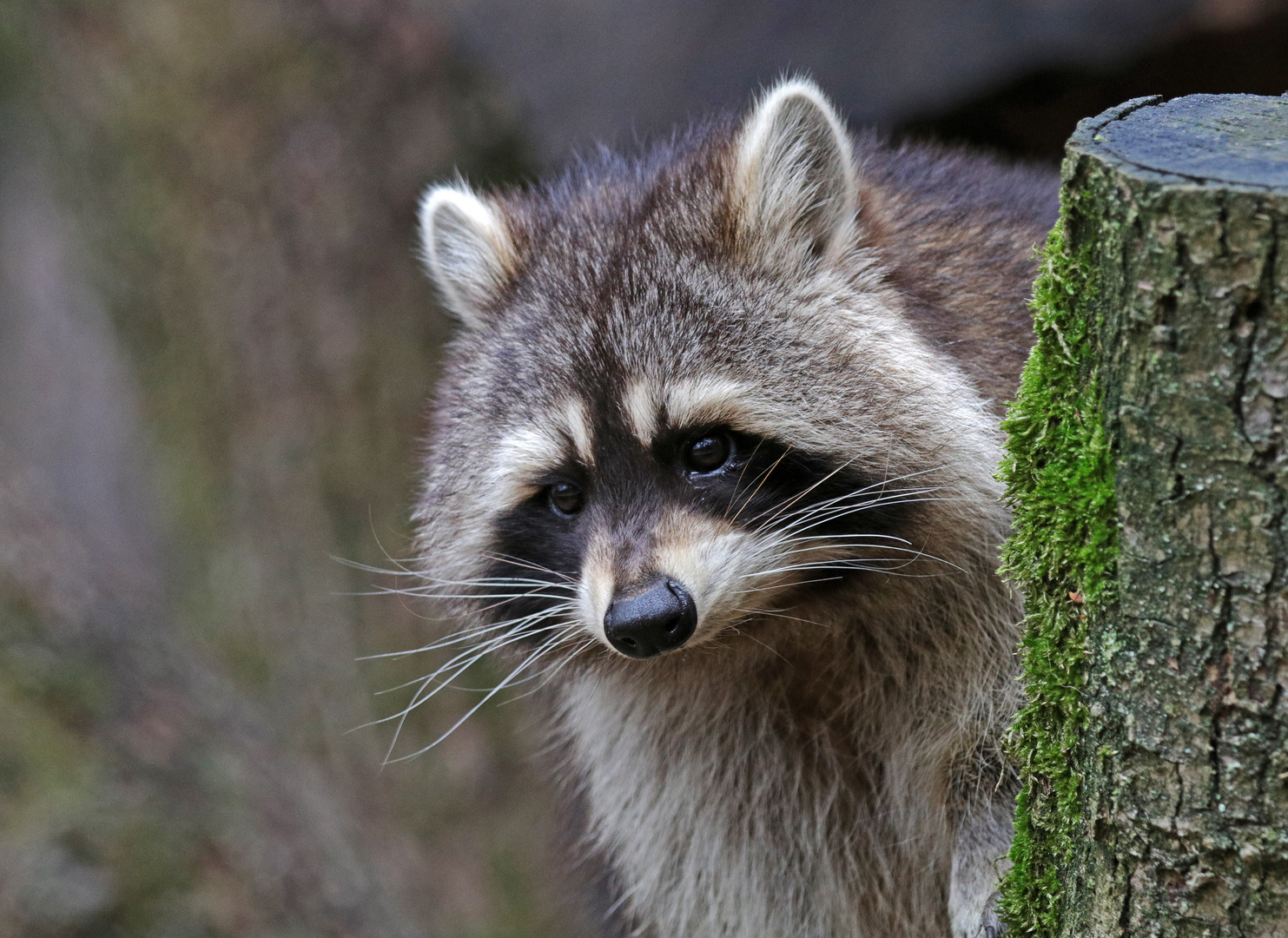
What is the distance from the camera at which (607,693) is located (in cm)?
334

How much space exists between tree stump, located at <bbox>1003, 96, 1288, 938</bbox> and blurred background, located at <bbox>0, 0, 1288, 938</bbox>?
7.75 feet

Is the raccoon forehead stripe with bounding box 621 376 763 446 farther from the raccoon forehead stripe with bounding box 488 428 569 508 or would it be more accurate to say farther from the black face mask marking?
the raccoon forehead stripe with bounding box 488 428 569 508

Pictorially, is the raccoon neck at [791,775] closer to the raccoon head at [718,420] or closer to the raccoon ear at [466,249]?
the raccoon head at [718,420]

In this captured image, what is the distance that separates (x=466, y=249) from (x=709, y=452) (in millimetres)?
912

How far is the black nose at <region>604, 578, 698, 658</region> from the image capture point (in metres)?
2.55

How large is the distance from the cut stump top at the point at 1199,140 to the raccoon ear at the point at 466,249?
1.72 m

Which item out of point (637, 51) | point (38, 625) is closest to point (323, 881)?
point (38, 625)

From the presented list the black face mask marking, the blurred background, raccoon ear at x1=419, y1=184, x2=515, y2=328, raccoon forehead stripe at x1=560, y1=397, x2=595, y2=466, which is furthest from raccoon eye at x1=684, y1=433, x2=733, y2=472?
the blurred background

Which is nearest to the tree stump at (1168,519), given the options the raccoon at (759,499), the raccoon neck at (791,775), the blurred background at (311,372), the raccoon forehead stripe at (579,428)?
the raccoon at (759,499)

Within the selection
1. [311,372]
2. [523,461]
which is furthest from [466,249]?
[311,372]

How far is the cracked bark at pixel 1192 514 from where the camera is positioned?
5.02 feet

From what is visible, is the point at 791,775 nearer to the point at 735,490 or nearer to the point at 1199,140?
the point at 735,490

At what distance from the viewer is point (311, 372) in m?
5.91

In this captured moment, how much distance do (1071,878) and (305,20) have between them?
4849 millimetres
